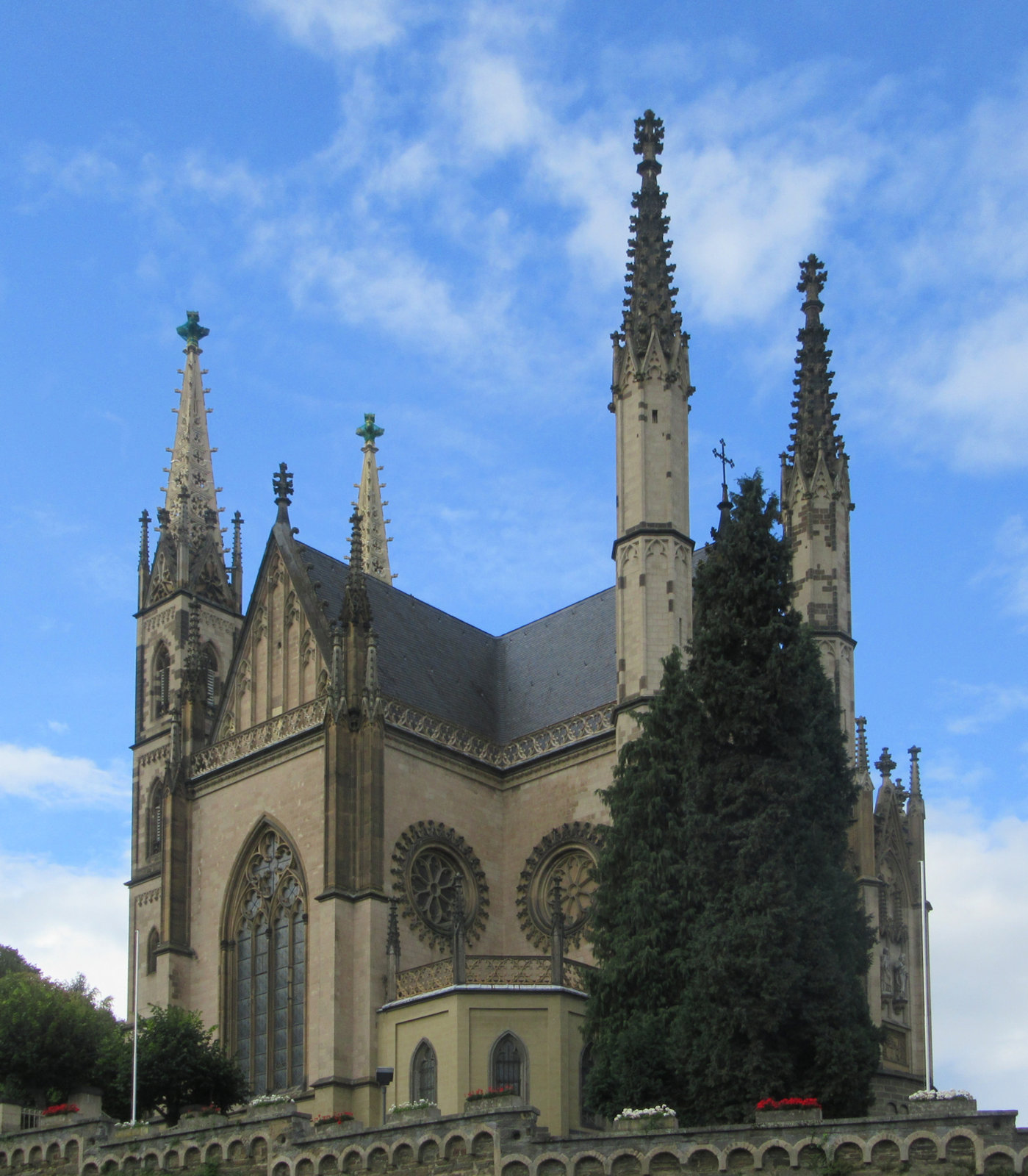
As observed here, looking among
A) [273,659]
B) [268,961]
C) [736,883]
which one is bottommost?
[268,961]

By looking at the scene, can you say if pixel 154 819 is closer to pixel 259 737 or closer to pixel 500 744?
pixel 259 737

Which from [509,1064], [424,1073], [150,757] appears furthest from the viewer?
[150,757]

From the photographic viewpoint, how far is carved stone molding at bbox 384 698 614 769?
162 feet

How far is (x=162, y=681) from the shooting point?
214ft

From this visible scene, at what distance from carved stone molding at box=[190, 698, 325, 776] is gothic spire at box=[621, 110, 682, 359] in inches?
511

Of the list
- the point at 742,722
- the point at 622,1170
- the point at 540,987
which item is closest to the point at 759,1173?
the point at 622,1170

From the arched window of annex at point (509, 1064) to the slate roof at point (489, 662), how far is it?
11110 millimetres

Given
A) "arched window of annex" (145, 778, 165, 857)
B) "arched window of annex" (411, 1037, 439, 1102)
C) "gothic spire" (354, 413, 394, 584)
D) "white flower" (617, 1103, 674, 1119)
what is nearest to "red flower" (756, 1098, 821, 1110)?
"white flower" (617, 1103, 674, 1119)

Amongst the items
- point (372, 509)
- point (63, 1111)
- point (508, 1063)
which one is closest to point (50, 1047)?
point (63, 1111)

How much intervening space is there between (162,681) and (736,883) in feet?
117

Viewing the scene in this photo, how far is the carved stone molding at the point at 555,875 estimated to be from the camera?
4884 centimetres

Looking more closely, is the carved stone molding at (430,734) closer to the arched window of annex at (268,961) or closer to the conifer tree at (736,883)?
the arched window of annex at (268,961)

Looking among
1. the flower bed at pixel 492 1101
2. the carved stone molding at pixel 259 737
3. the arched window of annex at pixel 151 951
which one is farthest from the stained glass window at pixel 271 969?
the flower bed at pixel 492 1101

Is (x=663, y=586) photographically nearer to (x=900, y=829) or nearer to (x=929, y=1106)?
(x=900, y=829)
